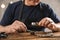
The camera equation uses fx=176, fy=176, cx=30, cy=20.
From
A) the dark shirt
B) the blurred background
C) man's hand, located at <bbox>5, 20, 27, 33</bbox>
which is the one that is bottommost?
man's hand, located at <bbox>5, 20, 27, 33</bbox>

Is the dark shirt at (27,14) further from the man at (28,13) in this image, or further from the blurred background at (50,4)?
the blurred background at (50,4)

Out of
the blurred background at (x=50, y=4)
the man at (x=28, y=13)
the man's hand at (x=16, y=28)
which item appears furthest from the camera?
the blurred background at (x=50, y=4)

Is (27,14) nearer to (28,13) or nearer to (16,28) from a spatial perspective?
(28,13)

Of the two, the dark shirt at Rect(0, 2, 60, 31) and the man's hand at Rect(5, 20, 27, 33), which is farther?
the dark shirt at Rect(0, 2, 60, 31)

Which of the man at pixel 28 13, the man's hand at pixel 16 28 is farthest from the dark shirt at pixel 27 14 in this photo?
the man's hand at pixel 16 28

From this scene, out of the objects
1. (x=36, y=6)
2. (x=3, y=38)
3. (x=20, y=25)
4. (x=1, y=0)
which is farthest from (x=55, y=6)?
(x=3, y=38)

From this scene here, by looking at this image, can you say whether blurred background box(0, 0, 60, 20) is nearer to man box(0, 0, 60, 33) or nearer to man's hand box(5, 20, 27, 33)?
man box(0, 0, 60, 33)

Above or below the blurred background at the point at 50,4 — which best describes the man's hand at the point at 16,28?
below

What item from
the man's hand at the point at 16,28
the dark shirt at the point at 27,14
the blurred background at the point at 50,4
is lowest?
the man's hand at the point at 16,28

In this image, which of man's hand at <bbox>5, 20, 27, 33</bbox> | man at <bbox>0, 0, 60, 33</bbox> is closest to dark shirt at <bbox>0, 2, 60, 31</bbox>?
man at <bbox>0, 0, 60, 33</bbox>

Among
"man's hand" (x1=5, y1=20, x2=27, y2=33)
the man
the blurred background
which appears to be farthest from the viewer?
the blurred background

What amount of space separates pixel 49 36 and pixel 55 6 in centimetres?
95

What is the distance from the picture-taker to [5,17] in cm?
147

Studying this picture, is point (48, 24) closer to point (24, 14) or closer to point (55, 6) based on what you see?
point (24, 14)
